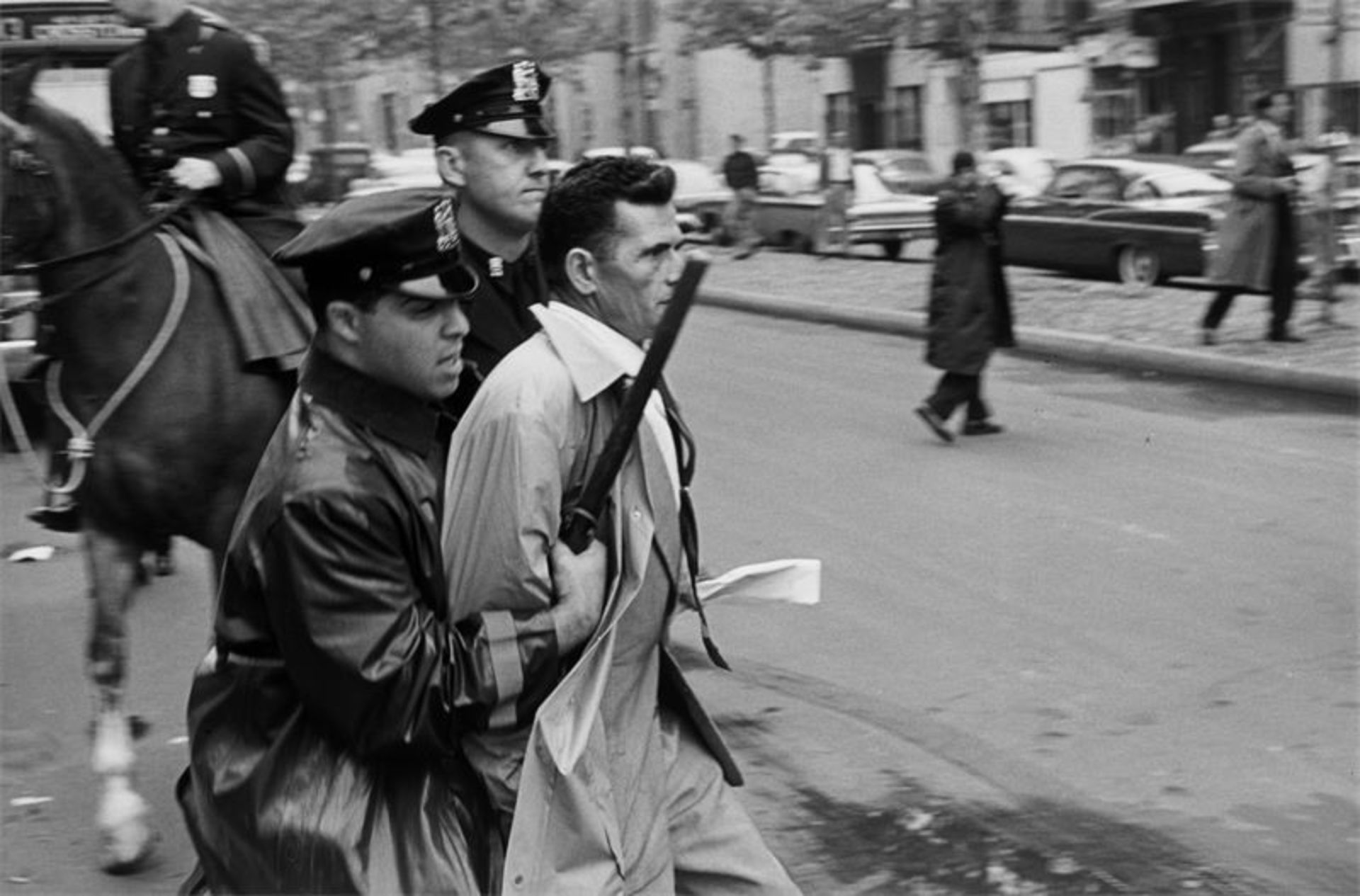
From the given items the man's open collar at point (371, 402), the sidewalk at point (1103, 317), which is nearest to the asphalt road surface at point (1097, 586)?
the sidewalk at point (1103, 317)

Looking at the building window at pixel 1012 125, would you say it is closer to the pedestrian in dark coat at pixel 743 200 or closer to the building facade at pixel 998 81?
the building facade at pixel 998 81

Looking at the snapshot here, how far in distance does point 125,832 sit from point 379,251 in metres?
3.18

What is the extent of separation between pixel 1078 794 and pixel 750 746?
1.12 m

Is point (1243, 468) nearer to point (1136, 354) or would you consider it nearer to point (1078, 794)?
point (1136, 354)

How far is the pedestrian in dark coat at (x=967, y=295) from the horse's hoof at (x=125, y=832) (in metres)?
7.68

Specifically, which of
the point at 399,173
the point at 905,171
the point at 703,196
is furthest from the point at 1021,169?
the point at 399,173

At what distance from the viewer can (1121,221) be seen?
22203 millimetres

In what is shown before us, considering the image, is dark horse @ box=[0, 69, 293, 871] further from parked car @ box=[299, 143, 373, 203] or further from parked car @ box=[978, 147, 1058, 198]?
parked car @ box=[299, 143, 373, 203]

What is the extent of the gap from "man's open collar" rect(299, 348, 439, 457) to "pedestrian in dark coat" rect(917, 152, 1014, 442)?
32.3 feet

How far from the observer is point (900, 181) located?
3073 cm

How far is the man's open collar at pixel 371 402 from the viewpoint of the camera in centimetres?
282

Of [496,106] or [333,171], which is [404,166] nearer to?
[333,171]

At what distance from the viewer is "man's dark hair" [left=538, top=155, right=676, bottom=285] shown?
3406 mm

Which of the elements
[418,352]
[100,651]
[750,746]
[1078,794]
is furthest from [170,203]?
[418,352]
